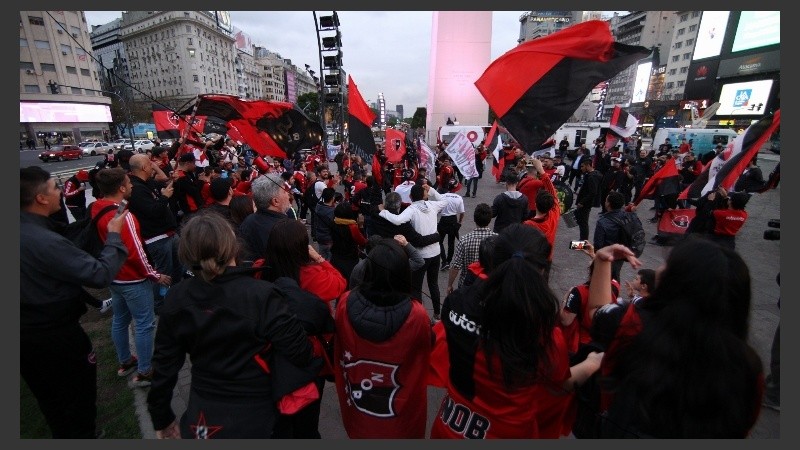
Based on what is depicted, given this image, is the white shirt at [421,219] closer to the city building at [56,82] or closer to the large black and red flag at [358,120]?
the large black and red flag at [358,120]

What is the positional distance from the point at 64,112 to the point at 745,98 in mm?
82691

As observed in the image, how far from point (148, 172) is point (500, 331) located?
416 cm

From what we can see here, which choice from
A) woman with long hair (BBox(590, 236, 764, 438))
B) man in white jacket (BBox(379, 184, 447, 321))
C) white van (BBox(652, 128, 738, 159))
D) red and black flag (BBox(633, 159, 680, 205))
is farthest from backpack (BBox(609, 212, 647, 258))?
white van (BBox(652, 128, 738, 159))

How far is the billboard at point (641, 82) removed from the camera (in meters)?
56.2

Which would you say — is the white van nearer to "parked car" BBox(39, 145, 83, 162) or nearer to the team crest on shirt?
the team crest on shirt

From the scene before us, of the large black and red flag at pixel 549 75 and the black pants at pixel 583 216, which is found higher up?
the large black and red flag at pixel 549 75

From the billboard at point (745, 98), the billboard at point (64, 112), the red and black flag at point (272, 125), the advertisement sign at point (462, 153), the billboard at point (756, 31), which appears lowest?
the advertisement sign at point (462, 153)

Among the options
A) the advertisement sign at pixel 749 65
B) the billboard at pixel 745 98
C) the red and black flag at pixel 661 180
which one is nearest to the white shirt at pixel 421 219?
the red and black flag at pixel 661 180

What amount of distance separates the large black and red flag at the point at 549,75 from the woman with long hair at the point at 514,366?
2.20 meters

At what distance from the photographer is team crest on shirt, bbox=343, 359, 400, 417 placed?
193 cm

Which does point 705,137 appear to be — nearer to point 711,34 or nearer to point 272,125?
point 272,125

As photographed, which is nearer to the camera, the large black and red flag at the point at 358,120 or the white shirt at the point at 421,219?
the white shirt at the point at 421,219

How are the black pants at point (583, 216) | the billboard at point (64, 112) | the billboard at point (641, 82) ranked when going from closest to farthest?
the black pants at point (583, 216)
the billboard at point (64, 112)
the billboard at point (641, 82)

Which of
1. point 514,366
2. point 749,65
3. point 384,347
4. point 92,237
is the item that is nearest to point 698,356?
point 514,366
